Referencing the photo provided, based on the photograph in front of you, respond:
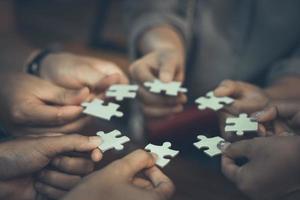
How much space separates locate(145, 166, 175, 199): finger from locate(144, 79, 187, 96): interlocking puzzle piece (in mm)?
389

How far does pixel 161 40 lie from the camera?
158 centimetres

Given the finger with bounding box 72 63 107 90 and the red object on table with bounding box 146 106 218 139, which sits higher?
the finger with bounding box 72 63 107 90

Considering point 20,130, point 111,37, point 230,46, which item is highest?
point 230,46

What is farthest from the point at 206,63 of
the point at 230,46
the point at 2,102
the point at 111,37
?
the point at 111,37

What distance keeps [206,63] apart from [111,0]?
2.35m

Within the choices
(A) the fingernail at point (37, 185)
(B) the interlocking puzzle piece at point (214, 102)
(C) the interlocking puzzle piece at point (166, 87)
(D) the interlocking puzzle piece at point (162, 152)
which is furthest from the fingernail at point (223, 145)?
(A) the fingernail at point (37, 185)

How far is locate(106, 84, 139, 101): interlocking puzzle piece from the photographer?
1313mm

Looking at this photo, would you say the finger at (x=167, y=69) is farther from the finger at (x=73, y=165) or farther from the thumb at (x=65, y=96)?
the finger at (x=73, y=165)

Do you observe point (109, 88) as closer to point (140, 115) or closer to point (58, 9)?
point (140, 115)

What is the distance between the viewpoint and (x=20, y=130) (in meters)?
1.17

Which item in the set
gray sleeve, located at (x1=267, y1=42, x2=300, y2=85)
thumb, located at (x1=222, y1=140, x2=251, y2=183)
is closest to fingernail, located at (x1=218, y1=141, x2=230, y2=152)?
thumb, located at (x1=222, y1=140, x2=251, y2=183)

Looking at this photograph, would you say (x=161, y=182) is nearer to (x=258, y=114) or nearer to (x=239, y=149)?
(x=239, y=149)

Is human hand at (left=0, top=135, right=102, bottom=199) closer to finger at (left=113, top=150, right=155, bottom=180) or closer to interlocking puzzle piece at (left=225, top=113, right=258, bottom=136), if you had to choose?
finger at (left=113, top=150, right=155, bottom=180)

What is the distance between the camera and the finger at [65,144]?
1.01m
